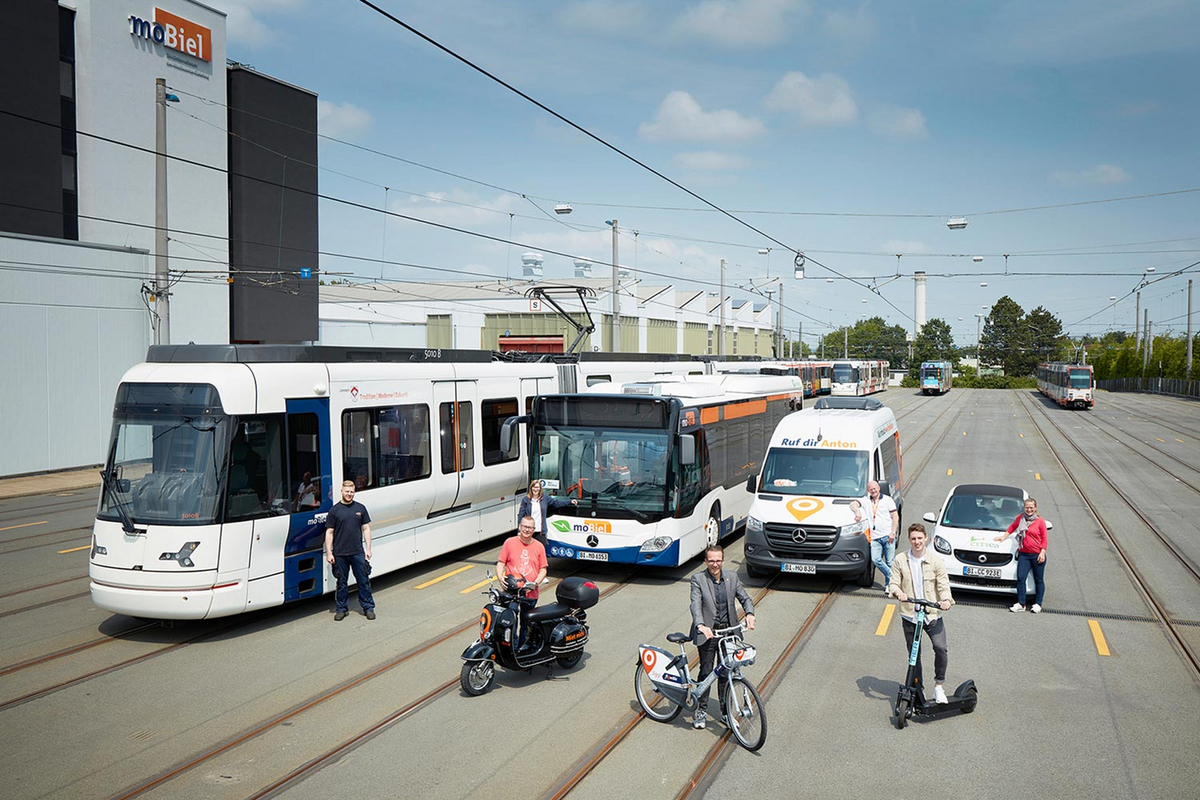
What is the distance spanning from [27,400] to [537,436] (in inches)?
786

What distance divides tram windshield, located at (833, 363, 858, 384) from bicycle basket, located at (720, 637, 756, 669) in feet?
214

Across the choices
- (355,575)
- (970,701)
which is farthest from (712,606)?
(355,575)

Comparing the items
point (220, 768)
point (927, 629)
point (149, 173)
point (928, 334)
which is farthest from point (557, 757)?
point (928, 334)

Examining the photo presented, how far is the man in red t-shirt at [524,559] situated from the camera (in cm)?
945

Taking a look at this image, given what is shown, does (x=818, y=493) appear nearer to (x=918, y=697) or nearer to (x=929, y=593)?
(x=929, y=593)

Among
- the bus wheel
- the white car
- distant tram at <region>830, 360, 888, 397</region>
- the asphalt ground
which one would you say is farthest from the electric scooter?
distant tram at <region>830, 360, 888, 397</region>

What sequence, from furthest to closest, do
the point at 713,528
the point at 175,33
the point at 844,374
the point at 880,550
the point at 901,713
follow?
the point at 844,374 < the point at 175,33 < the point at 713,528 < the point at 880,550 < the point at 901,713

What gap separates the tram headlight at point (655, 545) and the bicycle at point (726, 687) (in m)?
4.75

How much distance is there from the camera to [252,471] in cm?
1081

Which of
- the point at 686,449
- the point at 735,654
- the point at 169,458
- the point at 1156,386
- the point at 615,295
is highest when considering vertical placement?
the point at 615,295

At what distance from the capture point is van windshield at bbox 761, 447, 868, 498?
1412 cm

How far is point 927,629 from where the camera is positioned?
8289 millimetres

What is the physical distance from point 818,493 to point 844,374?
58791 mm

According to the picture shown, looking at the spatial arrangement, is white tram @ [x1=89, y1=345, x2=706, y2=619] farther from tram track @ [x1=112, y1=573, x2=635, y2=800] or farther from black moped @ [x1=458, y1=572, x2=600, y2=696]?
black moped @ [x1=458, y1=572, x2=600, y2=696]
